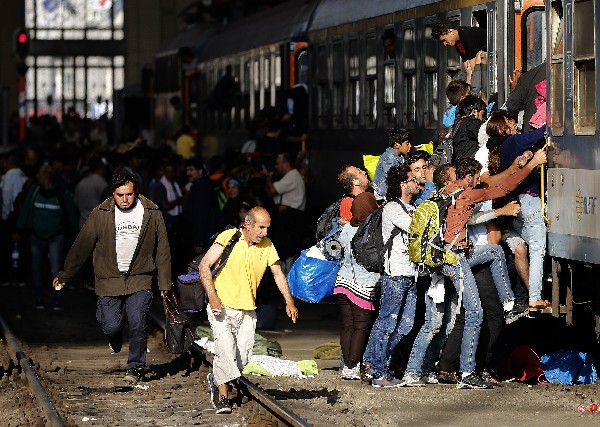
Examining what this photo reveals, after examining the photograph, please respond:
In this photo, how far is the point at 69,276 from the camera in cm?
1467

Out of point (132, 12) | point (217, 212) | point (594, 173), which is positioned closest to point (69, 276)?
point (594, 173)

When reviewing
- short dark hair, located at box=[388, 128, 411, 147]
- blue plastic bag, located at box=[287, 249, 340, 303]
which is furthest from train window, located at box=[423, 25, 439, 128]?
blue plastic bag, located at box=[287, 249, 340, 303]

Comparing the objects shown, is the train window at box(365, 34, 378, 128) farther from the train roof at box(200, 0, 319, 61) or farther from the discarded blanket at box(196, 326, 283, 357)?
the discarded blanket at box(196, 326, 283, 357)

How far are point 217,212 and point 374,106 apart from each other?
2.18m

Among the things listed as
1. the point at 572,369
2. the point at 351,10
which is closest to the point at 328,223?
the point at 572,369

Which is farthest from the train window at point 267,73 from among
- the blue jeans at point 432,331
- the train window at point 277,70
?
the blue jeans at point 432,331

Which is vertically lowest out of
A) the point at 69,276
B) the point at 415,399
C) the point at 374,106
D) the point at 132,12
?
the point at 415,399

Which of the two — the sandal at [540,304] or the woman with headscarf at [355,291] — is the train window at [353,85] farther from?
the sandal at [540,304]

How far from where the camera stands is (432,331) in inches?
553

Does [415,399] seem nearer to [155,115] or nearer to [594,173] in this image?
[594,173]

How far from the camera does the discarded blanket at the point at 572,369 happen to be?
1430 centimetres

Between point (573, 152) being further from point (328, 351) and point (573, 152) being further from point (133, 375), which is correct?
point (328, 351)

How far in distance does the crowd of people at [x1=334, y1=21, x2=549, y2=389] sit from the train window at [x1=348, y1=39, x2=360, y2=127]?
23.4 ft

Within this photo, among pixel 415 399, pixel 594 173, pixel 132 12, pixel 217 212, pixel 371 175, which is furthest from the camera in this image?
pixel 132 12
